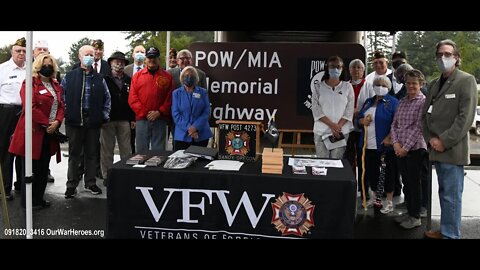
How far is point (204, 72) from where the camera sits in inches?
185

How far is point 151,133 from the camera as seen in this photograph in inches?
199

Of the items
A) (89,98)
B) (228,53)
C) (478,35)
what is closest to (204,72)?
(228,53)

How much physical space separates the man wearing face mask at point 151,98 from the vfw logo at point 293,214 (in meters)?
2.30

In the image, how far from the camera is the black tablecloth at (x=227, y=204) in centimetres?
300

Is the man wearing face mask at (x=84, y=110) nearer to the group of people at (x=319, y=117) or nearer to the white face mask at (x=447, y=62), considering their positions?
the group of people at (x=319, y=117)

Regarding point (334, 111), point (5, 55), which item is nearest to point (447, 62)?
point (334, 111)

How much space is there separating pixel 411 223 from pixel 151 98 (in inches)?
119

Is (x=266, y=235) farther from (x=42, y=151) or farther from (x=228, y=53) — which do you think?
(x=42, y=151)

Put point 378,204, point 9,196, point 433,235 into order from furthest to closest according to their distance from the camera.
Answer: point 9,196 < point 378,204 < point 433,235

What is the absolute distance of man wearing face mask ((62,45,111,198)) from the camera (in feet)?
15.3

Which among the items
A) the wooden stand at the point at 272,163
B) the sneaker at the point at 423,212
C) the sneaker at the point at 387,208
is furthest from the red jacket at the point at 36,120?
the sneaker at the point at 423,212

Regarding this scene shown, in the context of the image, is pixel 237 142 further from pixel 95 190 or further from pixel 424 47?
pixel 424 47

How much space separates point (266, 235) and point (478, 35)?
2457 cm

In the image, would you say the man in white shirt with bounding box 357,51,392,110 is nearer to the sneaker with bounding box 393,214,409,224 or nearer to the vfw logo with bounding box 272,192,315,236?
the sneaker with bounding box 393,214,409,224
